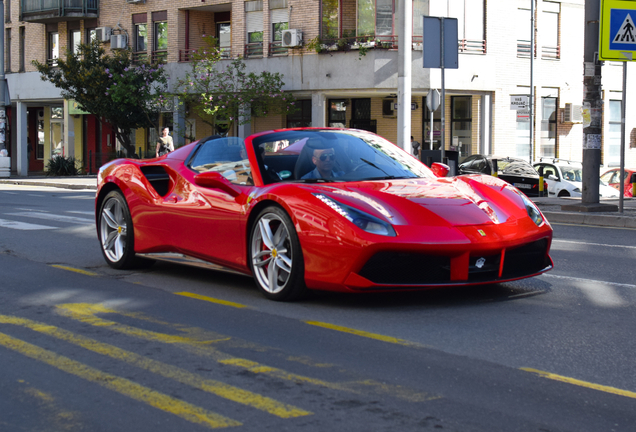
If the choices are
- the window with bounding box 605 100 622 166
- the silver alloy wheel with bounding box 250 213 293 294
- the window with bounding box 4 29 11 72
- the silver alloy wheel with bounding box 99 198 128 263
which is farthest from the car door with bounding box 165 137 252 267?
the window with bounding box 4 29 11 72

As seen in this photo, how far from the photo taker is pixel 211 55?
33438 mm

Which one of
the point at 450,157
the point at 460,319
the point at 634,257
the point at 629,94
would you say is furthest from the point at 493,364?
the point at 629,94

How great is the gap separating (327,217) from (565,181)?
63.7 feet

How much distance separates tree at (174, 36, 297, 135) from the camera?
32.4m

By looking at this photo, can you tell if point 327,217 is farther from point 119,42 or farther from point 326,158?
point 119,42

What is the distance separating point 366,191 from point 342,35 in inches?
1024

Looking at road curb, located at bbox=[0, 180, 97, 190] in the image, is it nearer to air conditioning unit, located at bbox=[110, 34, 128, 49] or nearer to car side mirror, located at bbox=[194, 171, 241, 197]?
air conditioning unit, located at bbox=[110, 34, 128, 49]

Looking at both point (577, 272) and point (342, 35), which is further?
point (342, 35)

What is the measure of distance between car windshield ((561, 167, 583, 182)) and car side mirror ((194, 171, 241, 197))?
62.2 ft

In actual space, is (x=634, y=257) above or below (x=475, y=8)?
below

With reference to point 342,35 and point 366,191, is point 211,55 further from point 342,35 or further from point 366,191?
point 366,191

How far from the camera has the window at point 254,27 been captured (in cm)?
3400

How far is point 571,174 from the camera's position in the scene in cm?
2445

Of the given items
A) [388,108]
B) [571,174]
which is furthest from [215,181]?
[388,108]
